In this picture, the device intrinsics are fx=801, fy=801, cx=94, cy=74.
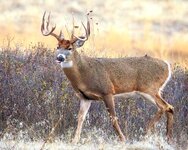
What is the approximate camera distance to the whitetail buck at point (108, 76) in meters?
13.6

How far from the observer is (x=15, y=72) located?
1789 cm

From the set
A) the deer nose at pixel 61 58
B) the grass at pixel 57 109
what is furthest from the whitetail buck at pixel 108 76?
the grass at pixel 57 109

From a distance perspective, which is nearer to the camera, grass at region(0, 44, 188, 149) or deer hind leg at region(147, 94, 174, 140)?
deer hind leg at region(147, 94, 174, 140)

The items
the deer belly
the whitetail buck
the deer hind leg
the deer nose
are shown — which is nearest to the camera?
the deer nose

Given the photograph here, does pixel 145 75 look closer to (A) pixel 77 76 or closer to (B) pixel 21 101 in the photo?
(A) pixel 77 76

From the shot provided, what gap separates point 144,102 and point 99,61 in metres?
3.54

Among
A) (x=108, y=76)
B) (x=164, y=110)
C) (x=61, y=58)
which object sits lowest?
(x=164, y=110)

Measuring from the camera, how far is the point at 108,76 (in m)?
14.1

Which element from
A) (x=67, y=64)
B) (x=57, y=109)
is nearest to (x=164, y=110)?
(x=67, y=64)

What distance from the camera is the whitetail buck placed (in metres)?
13.6

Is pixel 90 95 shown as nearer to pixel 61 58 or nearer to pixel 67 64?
pixel 67 64

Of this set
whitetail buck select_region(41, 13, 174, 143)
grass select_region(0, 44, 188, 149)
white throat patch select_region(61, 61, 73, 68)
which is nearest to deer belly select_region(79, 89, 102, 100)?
whitetail buck select_region(41, 13, 174, 143)

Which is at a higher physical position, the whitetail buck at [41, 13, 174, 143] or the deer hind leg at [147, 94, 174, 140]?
the whitetail buck at [41, 13, 174, 143]

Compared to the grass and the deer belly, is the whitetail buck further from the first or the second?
the grass
